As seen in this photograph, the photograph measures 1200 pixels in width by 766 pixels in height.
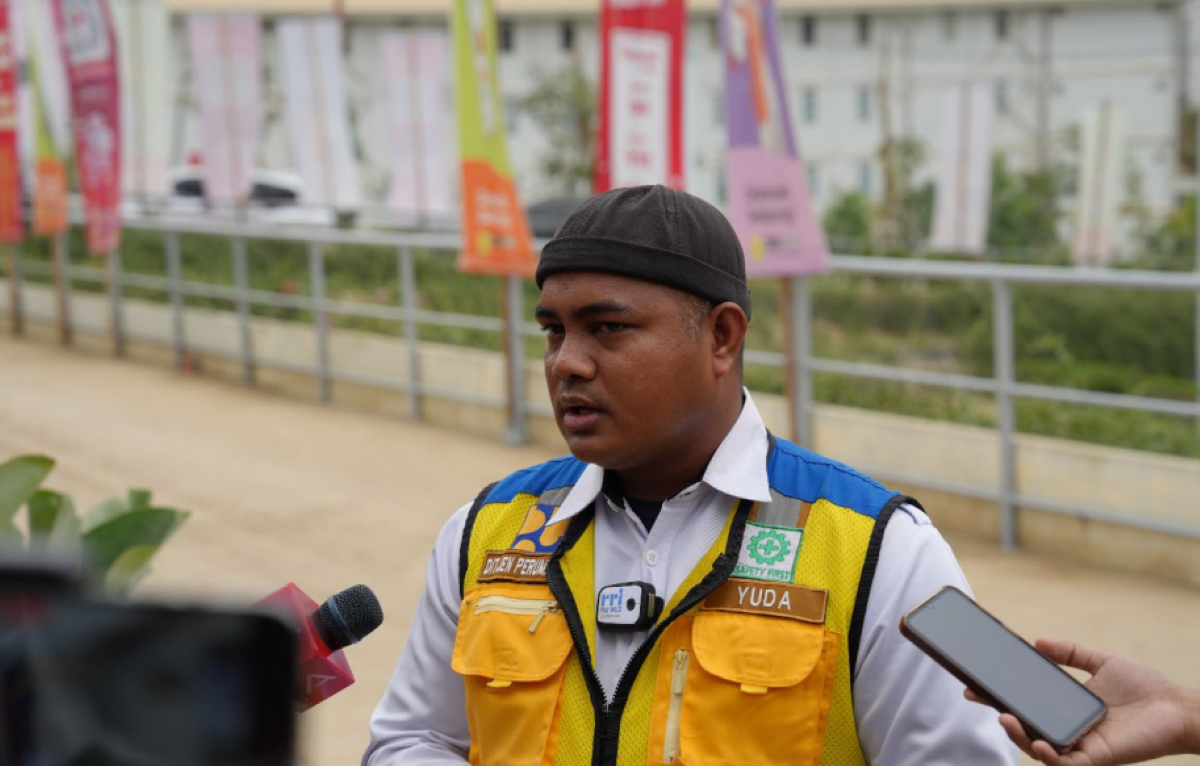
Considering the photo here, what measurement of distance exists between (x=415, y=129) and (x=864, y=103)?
20.9 metres

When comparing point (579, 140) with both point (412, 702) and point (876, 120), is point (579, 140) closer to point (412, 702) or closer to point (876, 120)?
point (876, 120)

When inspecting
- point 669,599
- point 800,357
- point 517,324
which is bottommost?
Answer: point 517,324

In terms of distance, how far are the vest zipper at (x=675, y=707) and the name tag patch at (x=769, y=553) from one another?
0.13m

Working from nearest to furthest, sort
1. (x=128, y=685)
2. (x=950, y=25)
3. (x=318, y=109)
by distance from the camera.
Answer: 1. (x=128, y=685)
2. (x=318, y=109)
3. (x=950, y=25)

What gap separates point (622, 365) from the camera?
6.24 ft

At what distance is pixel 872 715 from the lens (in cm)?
177

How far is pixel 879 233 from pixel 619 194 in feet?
82.4

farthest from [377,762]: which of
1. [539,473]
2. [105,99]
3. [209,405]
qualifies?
[105,99]

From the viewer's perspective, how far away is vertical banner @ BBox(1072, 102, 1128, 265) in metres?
15.3

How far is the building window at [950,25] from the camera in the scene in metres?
36.7

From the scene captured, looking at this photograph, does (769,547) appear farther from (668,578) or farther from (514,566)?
(514,566)

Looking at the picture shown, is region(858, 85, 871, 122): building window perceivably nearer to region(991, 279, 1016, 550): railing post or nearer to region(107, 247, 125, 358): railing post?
region(107, 247, 125, 358): railing post

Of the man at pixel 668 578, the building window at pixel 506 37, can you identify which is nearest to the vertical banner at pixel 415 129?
the man at pixel 668 578

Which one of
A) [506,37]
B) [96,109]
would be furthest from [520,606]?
[506,37]
